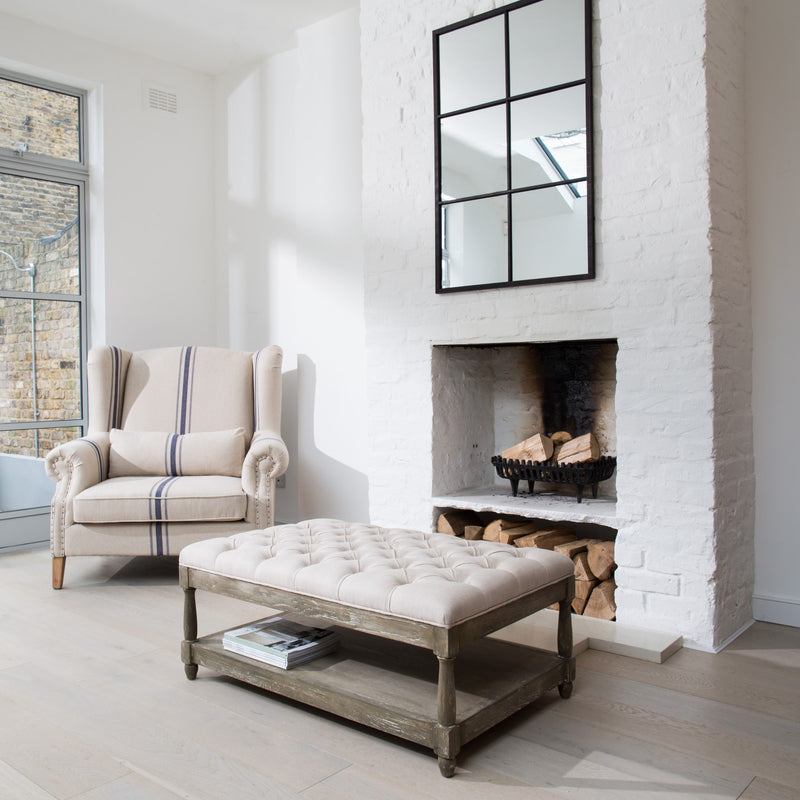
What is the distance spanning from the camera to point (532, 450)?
3.14 meters

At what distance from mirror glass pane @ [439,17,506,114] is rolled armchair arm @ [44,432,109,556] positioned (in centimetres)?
211

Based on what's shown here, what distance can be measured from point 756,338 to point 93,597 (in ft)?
8.88

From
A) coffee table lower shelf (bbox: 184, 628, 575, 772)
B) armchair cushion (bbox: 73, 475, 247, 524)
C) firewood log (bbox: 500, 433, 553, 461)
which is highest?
firewood log (bbox: 500, 433, 553, 461)

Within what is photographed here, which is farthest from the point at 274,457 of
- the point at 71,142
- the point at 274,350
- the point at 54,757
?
the point at 71,142

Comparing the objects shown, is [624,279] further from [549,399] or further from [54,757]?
[54,757]

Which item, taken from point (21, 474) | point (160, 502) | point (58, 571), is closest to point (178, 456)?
point (160, 502)

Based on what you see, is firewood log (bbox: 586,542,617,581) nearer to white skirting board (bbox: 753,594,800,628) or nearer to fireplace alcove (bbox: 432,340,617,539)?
fireplace alcove (bbox: 432,340,617,539)

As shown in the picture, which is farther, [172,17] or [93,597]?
[172,17]

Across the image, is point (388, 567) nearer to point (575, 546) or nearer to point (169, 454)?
point (575, 546)

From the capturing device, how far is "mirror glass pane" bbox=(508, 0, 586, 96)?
277 centimetres

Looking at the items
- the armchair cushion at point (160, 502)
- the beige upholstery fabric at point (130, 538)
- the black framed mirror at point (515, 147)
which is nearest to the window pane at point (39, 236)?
the armchair cushion at point (160, 502)

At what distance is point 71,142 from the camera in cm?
432

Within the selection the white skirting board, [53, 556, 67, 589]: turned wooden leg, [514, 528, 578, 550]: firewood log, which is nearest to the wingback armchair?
[53, 556, 67, 589]: turned wooden leg

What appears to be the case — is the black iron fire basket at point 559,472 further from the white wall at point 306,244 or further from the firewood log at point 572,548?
the white wall at point 306,244
